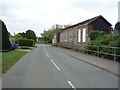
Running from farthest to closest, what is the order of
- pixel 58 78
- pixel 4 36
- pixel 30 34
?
pixel 30 34 < pixel 4 36 < pixel 58 78

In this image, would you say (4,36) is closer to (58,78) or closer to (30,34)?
(58,78)

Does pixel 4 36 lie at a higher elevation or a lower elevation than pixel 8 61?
higher

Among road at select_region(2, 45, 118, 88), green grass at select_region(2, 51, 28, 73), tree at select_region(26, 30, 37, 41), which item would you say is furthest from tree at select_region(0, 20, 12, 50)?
tree at select_region(26, 30, 37, 41)

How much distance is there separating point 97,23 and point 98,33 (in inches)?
276

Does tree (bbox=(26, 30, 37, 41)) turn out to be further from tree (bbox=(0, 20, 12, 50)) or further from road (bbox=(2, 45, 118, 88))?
road (bbox=(2, 45, 118, 88))

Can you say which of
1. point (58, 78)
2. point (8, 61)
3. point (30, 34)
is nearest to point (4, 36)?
point (8, 61)

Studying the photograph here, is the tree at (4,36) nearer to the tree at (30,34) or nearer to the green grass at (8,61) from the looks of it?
the green grass at (8,61)

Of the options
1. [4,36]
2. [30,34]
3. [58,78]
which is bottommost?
[58,78]

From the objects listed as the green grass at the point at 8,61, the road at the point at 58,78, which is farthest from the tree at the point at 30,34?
the road at the point at 58,78

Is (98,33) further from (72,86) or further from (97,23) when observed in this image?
(72,86)

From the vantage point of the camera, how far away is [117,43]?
16.3 m

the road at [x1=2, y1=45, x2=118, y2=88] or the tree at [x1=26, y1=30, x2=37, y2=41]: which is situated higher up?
the tree at [x1=26, y1=30, x2=37, y2=41]

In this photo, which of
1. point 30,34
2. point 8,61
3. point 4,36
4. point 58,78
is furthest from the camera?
point 30,34

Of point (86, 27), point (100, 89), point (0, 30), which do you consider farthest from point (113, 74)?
point (86, 27)
